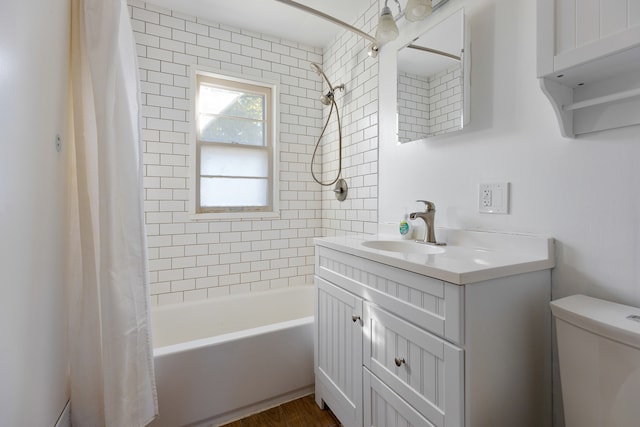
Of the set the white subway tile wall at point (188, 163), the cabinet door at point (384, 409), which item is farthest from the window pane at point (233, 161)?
the cabinet door at point (384, 409)

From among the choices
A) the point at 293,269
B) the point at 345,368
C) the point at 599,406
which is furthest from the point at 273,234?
the point at 599,406

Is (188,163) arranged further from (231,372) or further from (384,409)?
(384,409)

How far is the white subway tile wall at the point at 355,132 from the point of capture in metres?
2.00

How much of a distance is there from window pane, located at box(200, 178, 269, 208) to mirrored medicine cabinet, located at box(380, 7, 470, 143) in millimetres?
1226

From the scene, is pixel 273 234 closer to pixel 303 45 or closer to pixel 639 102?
pixel 303 45

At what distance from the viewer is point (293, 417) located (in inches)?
62.7

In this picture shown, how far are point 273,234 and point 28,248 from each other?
1.75 m

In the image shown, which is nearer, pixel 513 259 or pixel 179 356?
pixel 513 259

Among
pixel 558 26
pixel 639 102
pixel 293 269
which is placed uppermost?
pixel 558 26

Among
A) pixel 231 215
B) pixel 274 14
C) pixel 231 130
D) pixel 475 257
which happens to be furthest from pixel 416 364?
pixel 274 14

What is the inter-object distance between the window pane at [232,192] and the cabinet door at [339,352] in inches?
45.5

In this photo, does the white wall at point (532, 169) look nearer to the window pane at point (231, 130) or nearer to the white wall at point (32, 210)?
the window pane at point (231, 130)

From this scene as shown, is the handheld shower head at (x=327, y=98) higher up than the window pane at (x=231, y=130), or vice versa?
the handheld shower head at (x=327, y=98)

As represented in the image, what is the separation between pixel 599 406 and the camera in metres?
0.77
